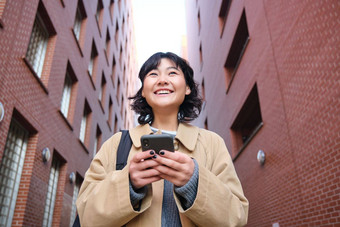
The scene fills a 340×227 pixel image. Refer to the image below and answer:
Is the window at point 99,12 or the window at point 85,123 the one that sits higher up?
the window at point 99,12

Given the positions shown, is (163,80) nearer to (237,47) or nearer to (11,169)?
(11,169)

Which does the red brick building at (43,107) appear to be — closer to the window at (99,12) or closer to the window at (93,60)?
the window at (93,60)

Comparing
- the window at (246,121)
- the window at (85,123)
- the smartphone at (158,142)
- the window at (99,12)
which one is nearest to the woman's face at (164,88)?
the smartphone at (158,142)

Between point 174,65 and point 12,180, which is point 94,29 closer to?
point 12,180

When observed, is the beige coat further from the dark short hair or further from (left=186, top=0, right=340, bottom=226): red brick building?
(left=186, top=0, right=340, bottom=226): red brick building

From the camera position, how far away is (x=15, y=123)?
23.6 ft

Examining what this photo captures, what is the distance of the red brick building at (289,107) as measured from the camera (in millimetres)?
4754

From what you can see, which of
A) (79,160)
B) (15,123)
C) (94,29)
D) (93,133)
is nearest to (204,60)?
(94,29)

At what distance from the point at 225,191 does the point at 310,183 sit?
15.8ft

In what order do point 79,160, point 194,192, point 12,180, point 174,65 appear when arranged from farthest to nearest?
point 79,160 < point 12,180 < point 174,65 < point 194,192

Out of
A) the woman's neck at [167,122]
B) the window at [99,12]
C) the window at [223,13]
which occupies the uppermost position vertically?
the window at [99,12]

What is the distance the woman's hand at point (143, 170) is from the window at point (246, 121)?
8369 mm

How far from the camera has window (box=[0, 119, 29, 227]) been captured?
255 inches

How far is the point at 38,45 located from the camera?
340 inches
